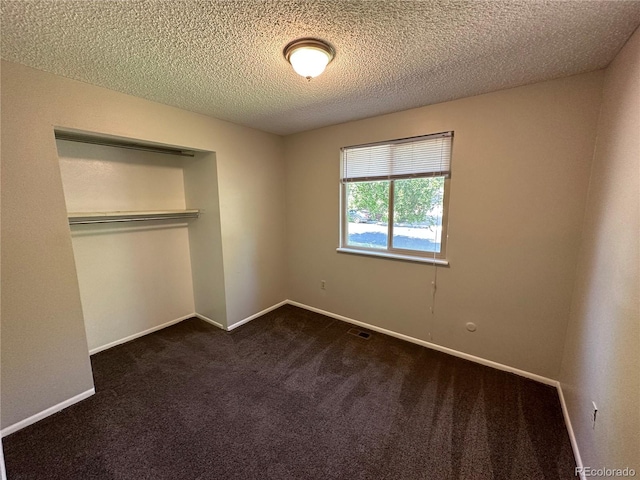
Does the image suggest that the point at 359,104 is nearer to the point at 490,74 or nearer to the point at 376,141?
the point at 376,141

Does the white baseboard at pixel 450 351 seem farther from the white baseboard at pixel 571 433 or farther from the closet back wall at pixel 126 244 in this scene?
the closet back wall at pixel 126 244

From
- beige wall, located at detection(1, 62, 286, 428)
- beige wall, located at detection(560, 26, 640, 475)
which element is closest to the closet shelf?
beige wall, located at detection(1, 62, 286, 428)

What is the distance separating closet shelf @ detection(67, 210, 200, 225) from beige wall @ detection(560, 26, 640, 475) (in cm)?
345

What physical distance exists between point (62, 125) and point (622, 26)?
3.45 meters

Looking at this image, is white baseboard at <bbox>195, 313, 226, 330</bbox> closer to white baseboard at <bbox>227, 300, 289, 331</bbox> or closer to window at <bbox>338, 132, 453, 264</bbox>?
white baseboard at <bbox>227, 300, 289, 331</bbox>

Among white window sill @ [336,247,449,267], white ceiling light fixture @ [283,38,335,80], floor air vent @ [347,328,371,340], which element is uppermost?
white ceiling light fixture @ [283,38,335,80]

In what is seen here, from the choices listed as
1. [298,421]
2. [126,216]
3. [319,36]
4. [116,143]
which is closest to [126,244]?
[126,216]

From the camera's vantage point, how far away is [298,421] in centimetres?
179

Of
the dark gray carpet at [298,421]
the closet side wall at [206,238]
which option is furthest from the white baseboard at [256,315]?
the dark gray carpet at [298,421]

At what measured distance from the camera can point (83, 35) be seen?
137cm

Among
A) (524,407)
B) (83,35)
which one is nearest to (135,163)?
(83,35)

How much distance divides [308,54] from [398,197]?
170cm

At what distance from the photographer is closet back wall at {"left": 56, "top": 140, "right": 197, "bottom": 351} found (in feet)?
8.01

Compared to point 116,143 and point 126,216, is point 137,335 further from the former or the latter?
point 116,143
